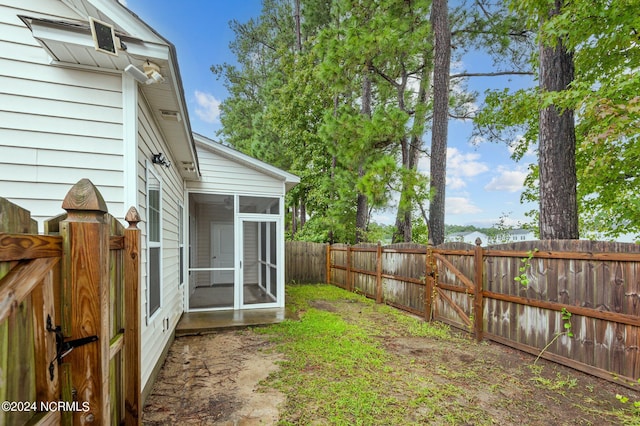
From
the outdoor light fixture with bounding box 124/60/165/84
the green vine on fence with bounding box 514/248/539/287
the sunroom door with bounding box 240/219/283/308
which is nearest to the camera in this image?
the outdoor light fixture with bounding box 124/60/165/84

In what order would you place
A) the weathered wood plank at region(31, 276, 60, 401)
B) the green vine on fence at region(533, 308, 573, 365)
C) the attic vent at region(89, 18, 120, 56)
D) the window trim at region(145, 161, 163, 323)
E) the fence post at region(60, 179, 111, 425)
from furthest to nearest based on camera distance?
the green vine on fence at region(533, 308, 573, 365) → the window trim at region(145, 161, 163, 323) → the attic vent at region(89, 18, 120, 56) → the fence post at region(60, 179, 111, 425) → the weathered wood plank at region(31, 276, 60, 401)

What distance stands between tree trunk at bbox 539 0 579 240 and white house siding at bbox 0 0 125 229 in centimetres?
547

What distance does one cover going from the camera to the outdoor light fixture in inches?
93.7

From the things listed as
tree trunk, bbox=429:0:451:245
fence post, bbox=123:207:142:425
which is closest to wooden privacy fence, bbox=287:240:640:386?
tree trunk, bbox=429:0:451:245

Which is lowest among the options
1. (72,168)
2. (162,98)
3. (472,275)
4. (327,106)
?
(472,275)

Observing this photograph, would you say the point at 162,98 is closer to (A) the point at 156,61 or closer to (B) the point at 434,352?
(A) the point at 156,61

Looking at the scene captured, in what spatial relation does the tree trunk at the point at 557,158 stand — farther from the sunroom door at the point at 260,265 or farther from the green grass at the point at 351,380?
the sunroom door at the point at 260,265

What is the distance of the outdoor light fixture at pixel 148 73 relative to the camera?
238cm

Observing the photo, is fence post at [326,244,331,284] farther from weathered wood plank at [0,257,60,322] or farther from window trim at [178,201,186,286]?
weathered wood plank at [0,257,60,322]

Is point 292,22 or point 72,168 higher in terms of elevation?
point 292,22

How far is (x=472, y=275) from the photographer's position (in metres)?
4.98

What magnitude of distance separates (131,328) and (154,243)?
6.41 ft

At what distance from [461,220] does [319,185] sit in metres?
7.70

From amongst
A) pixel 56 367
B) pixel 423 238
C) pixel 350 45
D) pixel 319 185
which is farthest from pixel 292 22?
pixel 56 367
